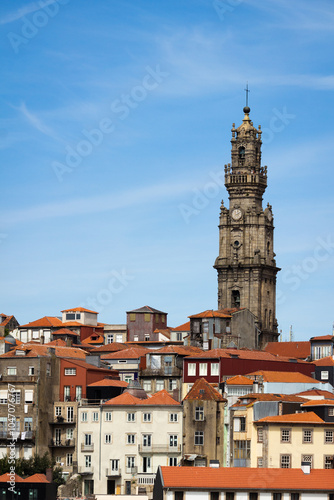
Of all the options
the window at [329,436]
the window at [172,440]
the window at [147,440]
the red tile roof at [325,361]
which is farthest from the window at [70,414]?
the red tile roof at [325,361]

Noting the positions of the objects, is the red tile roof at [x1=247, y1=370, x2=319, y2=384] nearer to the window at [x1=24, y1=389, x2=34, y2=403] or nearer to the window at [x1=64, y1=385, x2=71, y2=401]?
the window at [x1=64, y1=385, x2=71, y2=401]

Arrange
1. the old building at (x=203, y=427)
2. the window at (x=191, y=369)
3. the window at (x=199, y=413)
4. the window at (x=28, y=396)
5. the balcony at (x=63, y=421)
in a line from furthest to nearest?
the window at (x=191, y=369)
the window at (x=28, y=396)
the balcony at (x=63, y=421)
the window at (x=199, y=413)
the old building at (x=203, y=427)

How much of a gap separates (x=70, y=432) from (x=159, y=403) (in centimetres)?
969

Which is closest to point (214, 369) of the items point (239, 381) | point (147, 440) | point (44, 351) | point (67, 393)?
point (239, 381)

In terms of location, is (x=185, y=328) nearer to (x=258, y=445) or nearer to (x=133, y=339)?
(x=133, y=339)

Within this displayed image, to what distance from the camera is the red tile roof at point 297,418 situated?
128000 millimetres

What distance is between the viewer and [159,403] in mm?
140375

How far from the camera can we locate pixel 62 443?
470ft

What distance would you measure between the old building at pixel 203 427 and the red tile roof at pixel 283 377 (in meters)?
8.62

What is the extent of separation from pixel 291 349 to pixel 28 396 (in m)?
49.3

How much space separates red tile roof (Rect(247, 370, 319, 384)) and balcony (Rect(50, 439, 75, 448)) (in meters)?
18.9

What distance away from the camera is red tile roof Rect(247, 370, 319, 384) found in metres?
146

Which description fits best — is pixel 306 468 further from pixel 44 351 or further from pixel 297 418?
pixel 44 351

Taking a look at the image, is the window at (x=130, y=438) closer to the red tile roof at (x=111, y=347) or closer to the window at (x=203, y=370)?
the window at (x=203, y=370)
